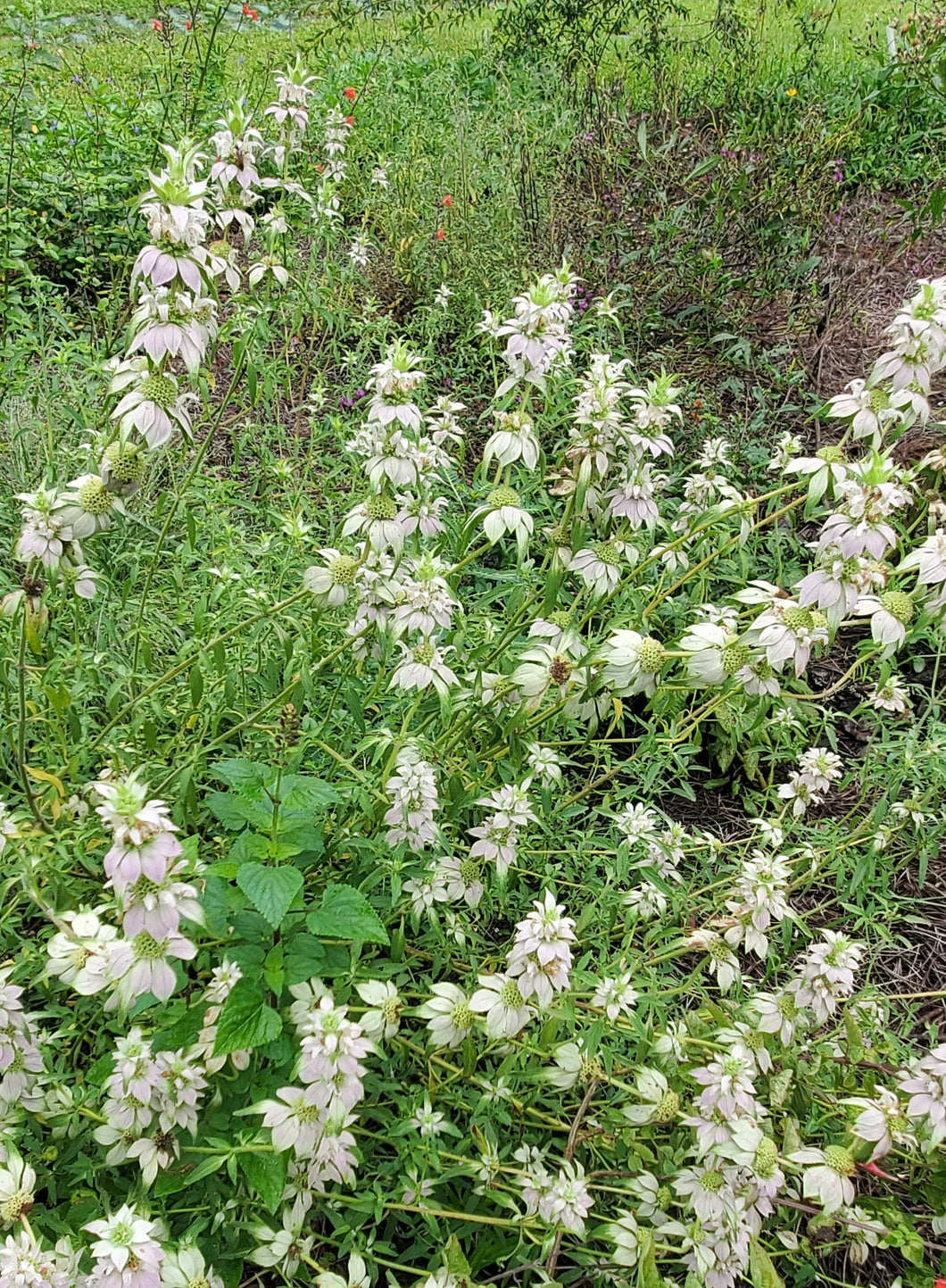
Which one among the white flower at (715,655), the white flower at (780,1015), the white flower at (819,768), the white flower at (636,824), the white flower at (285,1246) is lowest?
the white flower at (285,1246)

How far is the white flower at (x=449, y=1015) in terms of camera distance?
1.63 meters

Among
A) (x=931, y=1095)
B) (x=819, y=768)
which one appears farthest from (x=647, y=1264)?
(x=819, y=768)

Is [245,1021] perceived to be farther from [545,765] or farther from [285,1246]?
[545,765]

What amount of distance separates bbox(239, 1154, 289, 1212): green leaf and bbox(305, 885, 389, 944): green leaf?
345 mm

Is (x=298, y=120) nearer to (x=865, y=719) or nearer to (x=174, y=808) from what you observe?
(x=174, y=808)

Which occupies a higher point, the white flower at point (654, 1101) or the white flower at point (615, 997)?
the white flower at point (615, 997)

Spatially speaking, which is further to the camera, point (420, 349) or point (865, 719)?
point (420, 349)

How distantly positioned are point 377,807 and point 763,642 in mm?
802

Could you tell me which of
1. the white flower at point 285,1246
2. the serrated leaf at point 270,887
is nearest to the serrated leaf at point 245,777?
the serrated leaf at point 270,887

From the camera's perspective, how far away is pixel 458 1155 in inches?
66.7

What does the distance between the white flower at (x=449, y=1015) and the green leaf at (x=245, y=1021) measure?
26cm

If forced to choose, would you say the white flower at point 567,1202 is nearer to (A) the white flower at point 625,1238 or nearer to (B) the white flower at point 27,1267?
(A) the white flower at point 625,1238

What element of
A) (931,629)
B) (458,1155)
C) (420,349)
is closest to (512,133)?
(420,349)

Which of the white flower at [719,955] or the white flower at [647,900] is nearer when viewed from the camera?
the white flower at [719,955]
